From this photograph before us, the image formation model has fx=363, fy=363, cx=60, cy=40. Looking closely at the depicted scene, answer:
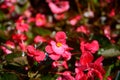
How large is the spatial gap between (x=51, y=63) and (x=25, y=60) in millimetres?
122

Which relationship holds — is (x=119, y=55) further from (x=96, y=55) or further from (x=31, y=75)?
(x=31, y=75)

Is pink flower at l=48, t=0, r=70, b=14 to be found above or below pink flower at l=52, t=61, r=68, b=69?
below

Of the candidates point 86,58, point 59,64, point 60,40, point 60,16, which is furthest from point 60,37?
point 60,16

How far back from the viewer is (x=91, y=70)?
4.77ft

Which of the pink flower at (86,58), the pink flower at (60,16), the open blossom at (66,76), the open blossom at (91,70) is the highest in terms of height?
the pink flower at (86,58)

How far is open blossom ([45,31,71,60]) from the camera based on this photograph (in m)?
1.57

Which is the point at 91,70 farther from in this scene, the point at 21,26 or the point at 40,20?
the point at 40,20


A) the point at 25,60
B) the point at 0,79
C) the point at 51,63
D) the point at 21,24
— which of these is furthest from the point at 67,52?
the point at 21,24

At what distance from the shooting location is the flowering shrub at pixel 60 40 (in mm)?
1554

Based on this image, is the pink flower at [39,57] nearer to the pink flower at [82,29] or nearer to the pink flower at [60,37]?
the pink flower at [60,37]

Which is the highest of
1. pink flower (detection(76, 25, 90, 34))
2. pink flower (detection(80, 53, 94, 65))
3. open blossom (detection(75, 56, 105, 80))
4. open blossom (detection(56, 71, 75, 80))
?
pink flower (detection(80, 53, 94, 65))

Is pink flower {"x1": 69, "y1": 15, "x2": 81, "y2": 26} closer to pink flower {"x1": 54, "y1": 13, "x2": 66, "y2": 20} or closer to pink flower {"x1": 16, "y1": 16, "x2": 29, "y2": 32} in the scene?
pink flower {"x1": 54, "y1": 13, "x2": 66, "y2": 20}

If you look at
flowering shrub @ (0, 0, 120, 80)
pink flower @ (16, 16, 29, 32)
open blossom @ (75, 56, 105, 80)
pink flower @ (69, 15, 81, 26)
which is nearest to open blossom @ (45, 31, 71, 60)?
flowering shrub @ (0, 0, 120, 80)

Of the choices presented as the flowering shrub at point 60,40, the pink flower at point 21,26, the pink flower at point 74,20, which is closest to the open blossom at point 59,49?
the flowering shrub at point 60,40
